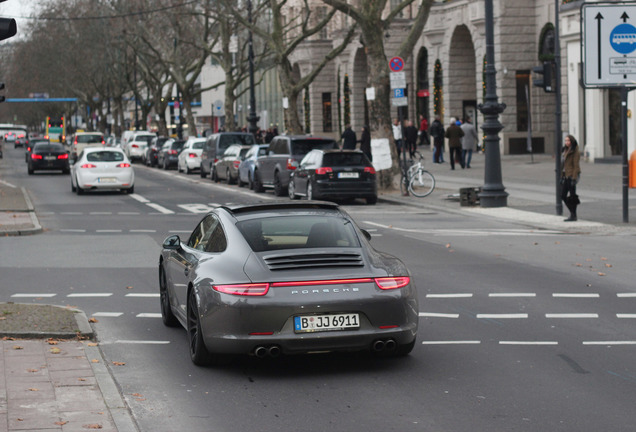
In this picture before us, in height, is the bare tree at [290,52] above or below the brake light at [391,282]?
above

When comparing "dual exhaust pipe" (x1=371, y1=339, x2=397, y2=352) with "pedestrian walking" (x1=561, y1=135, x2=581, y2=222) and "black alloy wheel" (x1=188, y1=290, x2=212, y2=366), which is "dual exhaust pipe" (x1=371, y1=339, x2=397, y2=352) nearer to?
"black alloy wheel" (x1=188, y1=290, x2=212, y2=366)

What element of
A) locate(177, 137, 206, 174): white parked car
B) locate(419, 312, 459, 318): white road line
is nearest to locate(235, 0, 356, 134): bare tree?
locate(177, 137, 206, 174): white parked car

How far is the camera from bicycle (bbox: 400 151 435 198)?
30062 millimetres

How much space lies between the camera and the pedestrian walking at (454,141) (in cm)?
4203

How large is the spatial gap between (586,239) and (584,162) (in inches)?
919

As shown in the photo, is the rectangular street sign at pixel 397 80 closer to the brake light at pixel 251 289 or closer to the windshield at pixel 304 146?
the windshield at pixel 304 146

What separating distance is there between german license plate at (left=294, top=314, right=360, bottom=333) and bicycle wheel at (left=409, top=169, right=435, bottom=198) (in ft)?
72.6

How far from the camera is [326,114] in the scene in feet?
247

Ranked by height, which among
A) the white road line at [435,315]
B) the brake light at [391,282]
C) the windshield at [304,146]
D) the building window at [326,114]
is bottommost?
the white road line at [435,315]

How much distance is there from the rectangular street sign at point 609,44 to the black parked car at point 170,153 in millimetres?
35687

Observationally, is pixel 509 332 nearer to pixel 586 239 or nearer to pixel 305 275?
pixel 305 275

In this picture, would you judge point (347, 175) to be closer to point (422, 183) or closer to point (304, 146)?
point (422, 183)

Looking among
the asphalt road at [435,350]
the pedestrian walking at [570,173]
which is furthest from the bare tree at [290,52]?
the asphalt road at [435,350]

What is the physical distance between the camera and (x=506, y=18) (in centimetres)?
4762
